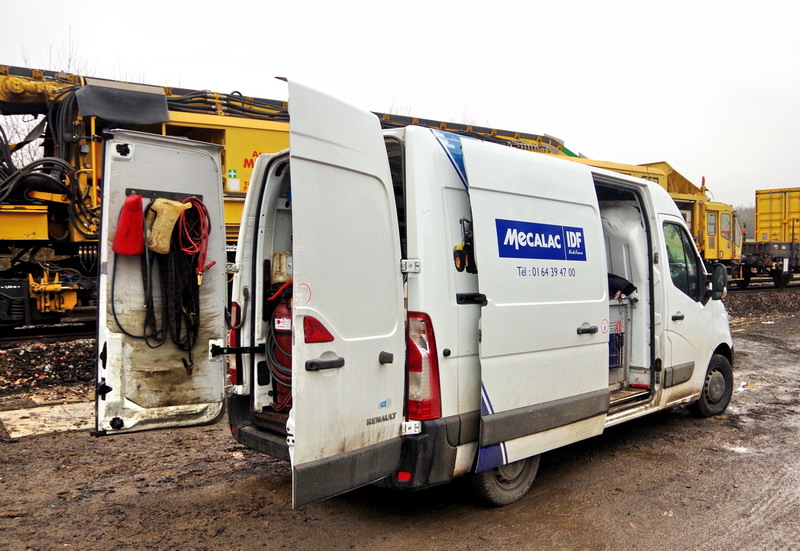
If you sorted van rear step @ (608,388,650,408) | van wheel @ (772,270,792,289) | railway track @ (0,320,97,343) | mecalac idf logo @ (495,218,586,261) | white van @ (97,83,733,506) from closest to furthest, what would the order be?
Result: white van @ (97,83,733,506)
mecalac idf logo @ (495,218,586,261)
van rear step @ (608,388,650,408)
railway track @ (0,320,97,343)
van wheel @ (772,270,792,289)

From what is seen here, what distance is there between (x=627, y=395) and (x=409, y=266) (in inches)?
118

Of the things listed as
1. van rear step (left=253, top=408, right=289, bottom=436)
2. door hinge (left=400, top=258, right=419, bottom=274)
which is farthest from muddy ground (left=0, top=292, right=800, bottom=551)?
door hinge (left=400, top=258, right=419, bottom=274)

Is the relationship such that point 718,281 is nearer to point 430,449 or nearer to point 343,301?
point 430,449

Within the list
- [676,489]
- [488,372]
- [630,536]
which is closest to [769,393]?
[676,489]

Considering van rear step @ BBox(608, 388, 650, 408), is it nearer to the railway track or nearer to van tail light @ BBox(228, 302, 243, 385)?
van tail light @ BBox(228, 302, 243, 385)

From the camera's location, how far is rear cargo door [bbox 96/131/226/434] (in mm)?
4141

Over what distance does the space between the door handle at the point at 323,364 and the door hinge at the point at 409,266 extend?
25.3 inches

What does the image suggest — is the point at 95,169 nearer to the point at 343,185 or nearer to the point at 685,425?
the point at 343,185

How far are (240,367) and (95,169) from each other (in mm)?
6517

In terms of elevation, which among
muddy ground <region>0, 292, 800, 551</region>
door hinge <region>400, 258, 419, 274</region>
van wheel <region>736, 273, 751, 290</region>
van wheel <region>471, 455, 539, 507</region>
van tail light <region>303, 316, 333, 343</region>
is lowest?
muddy ground <region>0, 292, 800, 551</region>

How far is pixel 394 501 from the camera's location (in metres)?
4.23

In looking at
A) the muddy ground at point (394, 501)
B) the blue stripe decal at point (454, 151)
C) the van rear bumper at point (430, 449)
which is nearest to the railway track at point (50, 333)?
the muddy ground at point (394, 501)

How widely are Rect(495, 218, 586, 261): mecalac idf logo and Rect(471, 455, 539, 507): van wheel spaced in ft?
4.59

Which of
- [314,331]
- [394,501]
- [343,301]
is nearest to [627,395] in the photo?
[394,501]
